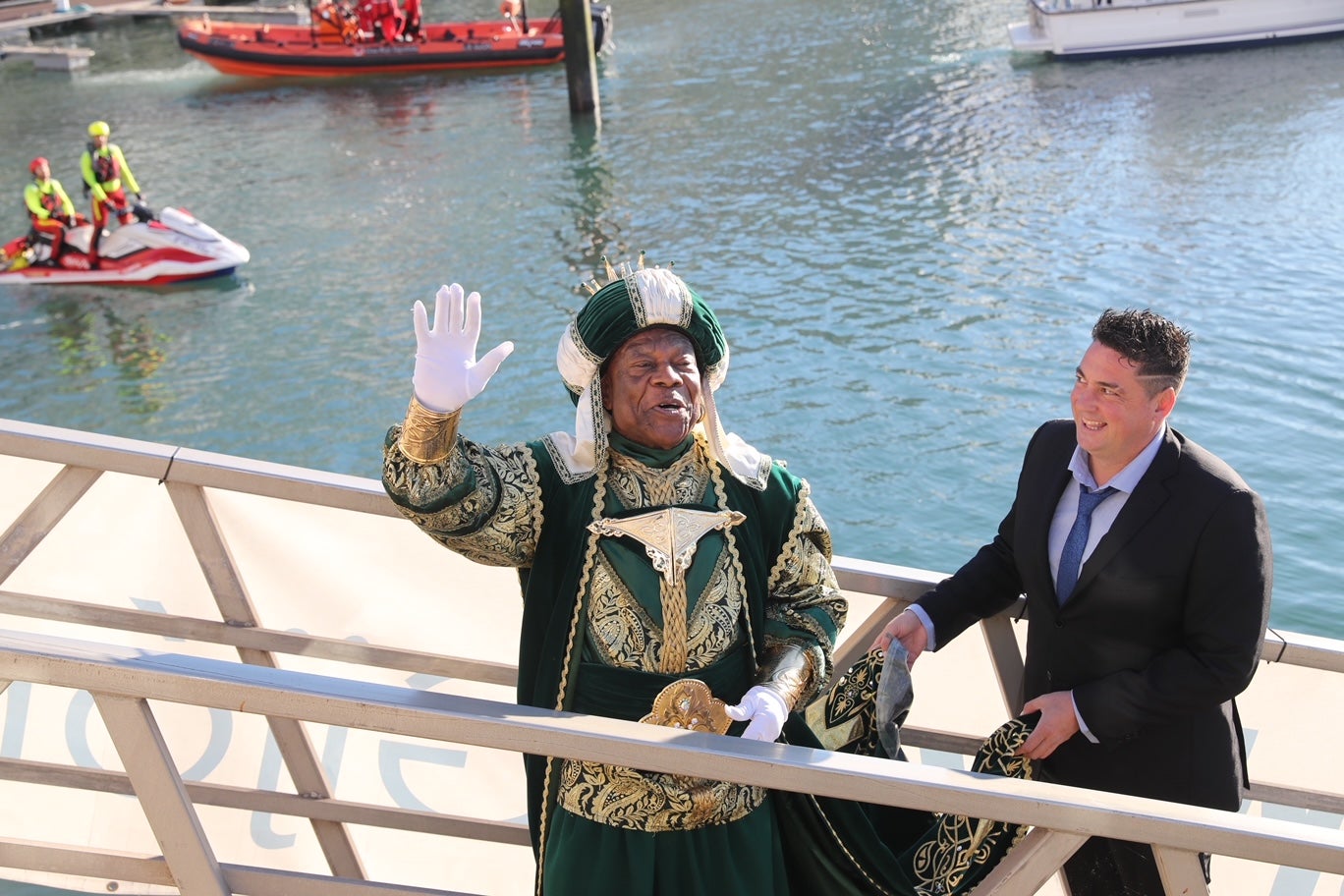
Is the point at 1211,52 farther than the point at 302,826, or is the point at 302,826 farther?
the point at 1211,52

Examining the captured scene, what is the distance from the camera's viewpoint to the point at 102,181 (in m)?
13.0

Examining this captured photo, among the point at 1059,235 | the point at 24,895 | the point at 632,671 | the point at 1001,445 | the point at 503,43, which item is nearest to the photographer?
the point at 632,671

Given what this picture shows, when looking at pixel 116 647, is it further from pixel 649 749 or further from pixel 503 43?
pixel 503 43

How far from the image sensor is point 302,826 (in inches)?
135

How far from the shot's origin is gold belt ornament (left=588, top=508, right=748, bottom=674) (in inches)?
96.8

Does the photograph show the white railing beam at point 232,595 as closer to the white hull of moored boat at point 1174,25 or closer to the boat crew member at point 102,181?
the boat crew member at point 102,181

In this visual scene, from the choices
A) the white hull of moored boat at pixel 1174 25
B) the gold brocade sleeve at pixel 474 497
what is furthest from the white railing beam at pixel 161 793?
the white hull of moored boat at pixel 1174 25

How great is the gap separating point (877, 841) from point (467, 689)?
50.2 inches

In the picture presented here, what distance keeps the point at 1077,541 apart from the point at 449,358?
128 cm

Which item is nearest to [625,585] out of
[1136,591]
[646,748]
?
[646,748]

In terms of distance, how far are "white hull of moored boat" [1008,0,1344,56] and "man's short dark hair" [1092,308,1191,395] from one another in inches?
748

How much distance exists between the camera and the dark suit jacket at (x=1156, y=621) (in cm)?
243

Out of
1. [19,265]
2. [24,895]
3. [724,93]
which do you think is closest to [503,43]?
[724,93]

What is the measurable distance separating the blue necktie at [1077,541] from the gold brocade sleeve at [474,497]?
1046 millimetres
